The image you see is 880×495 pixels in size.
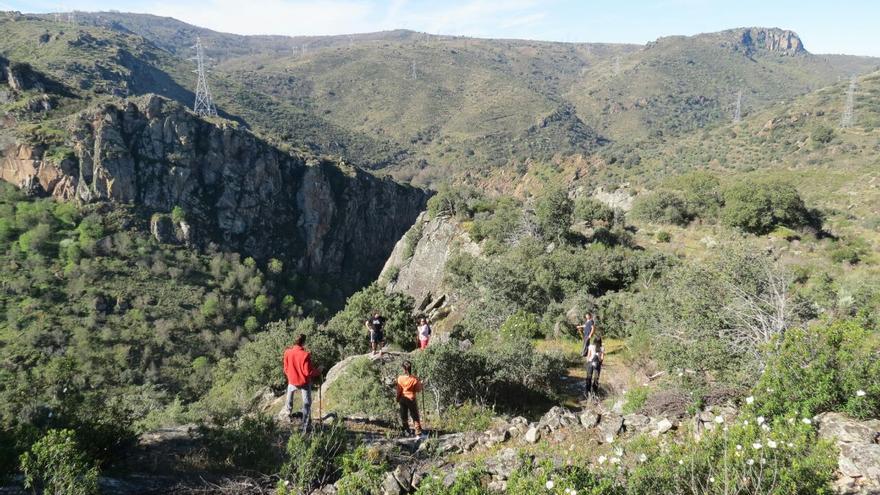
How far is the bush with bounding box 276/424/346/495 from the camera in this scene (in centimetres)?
501

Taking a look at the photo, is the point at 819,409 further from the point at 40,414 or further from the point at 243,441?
the point at 40,414

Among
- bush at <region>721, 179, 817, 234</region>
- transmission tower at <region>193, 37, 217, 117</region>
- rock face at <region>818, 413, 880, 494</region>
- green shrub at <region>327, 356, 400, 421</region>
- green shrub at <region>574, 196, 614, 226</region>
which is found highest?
transmission tower at <region>193, 37, 217, 117</region>

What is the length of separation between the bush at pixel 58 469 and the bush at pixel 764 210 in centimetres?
3011

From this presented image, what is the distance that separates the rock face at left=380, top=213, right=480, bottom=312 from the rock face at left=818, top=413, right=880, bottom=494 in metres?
17.4

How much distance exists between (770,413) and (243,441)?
6.52m

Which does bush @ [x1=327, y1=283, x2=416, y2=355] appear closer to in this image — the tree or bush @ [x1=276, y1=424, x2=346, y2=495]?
the tree

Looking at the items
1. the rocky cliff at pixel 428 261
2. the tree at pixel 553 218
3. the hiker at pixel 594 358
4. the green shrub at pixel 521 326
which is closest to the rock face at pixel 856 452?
the hiker at pixel 594 358

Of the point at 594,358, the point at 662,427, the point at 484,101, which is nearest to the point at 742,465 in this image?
the point at 662,427

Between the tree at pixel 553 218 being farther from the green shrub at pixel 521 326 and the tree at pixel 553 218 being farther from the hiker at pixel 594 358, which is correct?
the hiker at pixel 594 358

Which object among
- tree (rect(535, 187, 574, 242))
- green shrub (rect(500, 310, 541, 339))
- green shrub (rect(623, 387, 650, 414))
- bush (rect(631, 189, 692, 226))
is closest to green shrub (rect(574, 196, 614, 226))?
bush (rect(631, 189, 692, 226))

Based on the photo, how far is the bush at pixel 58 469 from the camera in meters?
4.20

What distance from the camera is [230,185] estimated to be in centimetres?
6244

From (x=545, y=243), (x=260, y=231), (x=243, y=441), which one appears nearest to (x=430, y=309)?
(x=545, y=243)

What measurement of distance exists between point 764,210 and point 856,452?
86.1ft
